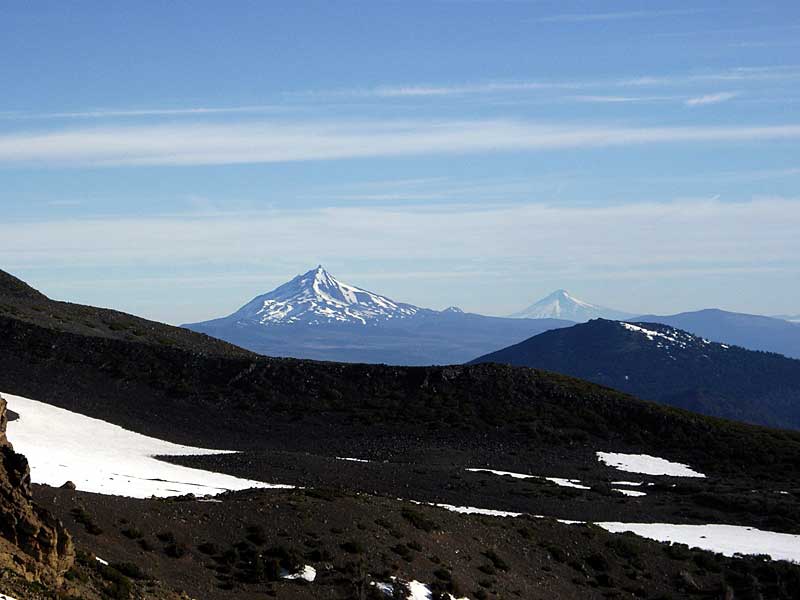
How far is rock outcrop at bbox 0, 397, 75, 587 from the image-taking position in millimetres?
19891

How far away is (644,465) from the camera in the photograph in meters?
68.9

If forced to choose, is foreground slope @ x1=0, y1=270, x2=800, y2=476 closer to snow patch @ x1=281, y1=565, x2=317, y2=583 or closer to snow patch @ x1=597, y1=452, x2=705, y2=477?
snow patch @ x1=597, y1=452, x2=705, y2=477

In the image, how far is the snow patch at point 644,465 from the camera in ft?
220

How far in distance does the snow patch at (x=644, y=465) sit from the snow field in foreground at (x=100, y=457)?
28.0m

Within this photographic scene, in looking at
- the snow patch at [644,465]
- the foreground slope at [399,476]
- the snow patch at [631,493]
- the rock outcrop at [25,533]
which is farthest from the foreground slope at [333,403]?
the rock outcrop at [25,533]

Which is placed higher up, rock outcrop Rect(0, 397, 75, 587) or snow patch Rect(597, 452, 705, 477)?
rock outcrop Rect(0, 397, 75, 587)

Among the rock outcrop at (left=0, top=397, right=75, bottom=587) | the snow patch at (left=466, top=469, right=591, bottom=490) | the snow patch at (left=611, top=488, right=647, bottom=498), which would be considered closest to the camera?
the rock outcrop at (left=0, top=397, right=75, bottom=587)

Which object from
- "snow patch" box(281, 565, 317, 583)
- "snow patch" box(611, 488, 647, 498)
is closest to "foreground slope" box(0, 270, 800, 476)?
"snow patch" box(611, 488, 647, 498)

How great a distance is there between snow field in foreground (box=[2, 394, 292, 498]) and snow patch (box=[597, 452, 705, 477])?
2800 cm

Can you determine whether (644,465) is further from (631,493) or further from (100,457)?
(100,457)

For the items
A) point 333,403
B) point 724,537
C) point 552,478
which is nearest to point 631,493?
point 552,478

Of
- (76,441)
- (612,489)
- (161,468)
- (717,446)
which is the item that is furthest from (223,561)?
(717,446)

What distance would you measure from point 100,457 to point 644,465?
37.8 meters

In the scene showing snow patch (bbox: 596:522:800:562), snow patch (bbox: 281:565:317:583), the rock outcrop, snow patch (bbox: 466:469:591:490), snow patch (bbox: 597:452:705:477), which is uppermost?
the rock outcrop
